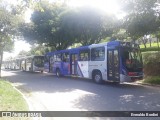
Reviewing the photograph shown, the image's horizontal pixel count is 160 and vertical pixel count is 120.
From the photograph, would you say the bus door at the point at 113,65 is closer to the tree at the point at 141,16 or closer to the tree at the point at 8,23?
the tree at the point at 141,16

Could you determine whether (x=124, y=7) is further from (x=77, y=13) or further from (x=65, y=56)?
(x=77, y=13)

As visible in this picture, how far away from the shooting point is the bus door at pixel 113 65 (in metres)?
17.4

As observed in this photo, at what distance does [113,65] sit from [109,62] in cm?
48

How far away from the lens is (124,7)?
1666 cm

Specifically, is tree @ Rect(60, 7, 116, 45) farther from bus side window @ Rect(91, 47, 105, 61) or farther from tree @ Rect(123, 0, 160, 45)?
tree @ Rect(123, 0, 160, 45)

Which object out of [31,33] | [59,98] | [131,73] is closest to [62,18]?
[31,33]

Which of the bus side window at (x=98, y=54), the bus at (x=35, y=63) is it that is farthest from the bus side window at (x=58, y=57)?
the bus at (x=35, y=63)

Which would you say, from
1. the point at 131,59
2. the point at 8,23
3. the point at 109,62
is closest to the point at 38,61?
the point at 8,23

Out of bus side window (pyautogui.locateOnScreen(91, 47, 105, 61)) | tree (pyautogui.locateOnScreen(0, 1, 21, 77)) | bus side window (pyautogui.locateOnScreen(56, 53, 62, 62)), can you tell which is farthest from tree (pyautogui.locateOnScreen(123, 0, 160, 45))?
tree (pyautogui.locateOnScreen(0, 1, 21, 77))

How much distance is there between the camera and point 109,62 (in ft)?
59.6

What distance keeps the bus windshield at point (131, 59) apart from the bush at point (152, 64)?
4.08 m

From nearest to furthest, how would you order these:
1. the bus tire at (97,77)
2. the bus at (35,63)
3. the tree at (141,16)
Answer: the tree at (141,16) < the bus tire at (97,77) < the bus at (35,63)

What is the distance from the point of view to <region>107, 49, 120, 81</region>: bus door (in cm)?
1736

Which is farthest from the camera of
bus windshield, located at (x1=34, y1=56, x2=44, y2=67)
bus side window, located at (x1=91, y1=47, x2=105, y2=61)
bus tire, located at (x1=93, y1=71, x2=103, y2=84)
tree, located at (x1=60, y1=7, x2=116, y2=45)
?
bus windshield, located at (x1=34, y1=56, x2=44, y2=67)
